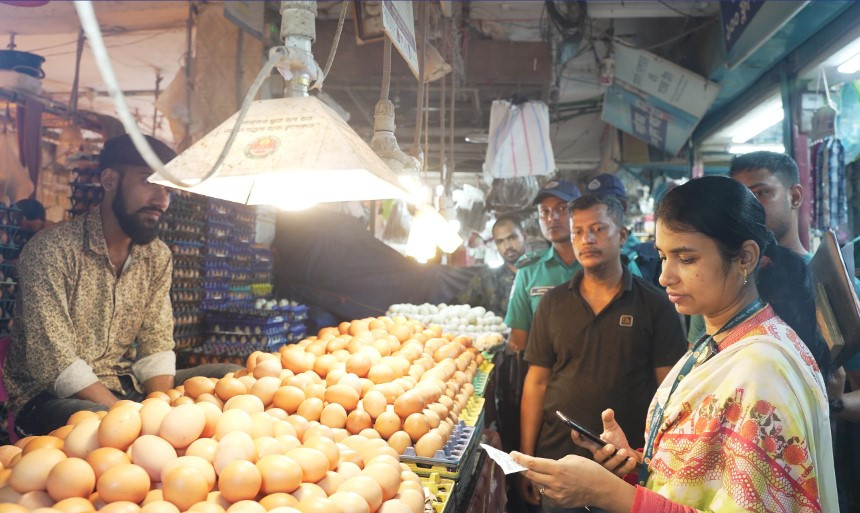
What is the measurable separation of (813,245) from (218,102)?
6248 mm

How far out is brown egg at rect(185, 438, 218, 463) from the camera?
149 centimetres

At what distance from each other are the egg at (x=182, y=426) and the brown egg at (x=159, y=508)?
0.25m

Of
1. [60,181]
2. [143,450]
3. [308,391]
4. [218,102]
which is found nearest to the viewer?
[143,450]

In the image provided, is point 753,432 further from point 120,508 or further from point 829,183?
point 829,183

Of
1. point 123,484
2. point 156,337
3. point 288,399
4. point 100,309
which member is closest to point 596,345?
point 288,399

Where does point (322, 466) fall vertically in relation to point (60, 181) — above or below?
below

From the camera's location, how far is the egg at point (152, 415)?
155 centimetres

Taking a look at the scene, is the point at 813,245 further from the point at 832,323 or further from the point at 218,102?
the point at 218,102

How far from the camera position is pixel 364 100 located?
6.12m

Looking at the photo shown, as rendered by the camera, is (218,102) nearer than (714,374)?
No

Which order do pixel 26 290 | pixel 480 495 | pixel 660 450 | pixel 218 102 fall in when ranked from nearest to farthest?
pixel 660 450 → pixel 480 495 → pixel 26 290 → pixel 218 102

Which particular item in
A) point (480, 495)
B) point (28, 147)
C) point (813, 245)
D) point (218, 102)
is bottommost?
point (480, 495)

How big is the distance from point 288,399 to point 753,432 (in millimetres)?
1619

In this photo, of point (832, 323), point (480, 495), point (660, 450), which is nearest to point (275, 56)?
point (660, 450)
